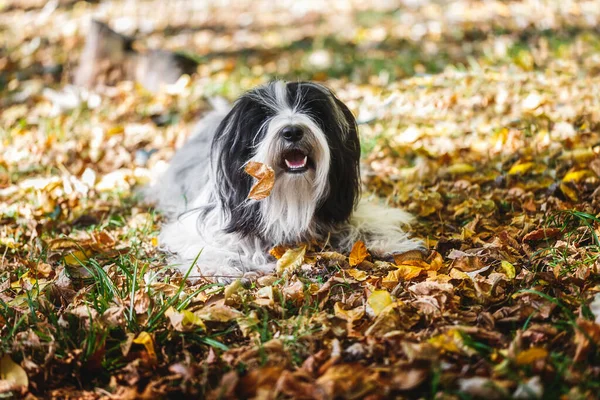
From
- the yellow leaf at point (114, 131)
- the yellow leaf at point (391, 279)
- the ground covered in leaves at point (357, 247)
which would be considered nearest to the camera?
the ground covered in leaves at point (357, 247)

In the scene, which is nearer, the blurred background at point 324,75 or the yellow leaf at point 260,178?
the yellow leaf at point 260,178

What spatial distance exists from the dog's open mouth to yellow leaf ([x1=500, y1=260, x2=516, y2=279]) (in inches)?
48.9

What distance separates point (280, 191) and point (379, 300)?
1.04 metres

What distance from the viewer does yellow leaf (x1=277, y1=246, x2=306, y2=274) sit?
3.53 metres

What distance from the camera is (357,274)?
340 centimetres

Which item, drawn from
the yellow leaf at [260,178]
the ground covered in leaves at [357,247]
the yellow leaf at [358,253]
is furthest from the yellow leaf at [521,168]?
the yellow leaf at [260,178]

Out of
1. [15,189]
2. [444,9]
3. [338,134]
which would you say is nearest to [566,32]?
[444,9]

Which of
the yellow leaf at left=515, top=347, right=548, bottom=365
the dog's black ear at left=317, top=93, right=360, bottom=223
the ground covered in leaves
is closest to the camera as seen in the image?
the yellow leaf at left=515, top=347, right=548, bottom=365

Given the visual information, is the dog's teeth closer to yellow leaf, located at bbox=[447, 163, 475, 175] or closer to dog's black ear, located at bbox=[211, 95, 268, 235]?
dog's black ear, located at bbox=[211, 95, 268, 235]

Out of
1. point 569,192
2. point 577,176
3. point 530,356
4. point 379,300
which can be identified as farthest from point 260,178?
point 577,176

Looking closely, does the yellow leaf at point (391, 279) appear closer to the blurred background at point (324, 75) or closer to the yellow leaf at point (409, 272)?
the yellow leaf at point (409, 272)

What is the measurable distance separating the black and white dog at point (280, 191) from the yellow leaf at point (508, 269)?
69cm

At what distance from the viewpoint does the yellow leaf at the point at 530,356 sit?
2307mm

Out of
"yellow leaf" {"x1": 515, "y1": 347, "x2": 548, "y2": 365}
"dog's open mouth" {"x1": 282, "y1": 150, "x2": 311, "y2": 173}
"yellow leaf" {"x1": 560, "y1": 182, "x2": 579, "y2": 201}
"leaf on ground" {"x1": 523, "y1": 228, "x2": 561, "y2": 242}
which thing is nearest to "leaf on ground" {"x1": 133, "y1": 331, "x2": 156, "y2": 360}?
"dog's open mouth" {"x1": 282, "y1": 150, "x2": 311, "y2": 173}
